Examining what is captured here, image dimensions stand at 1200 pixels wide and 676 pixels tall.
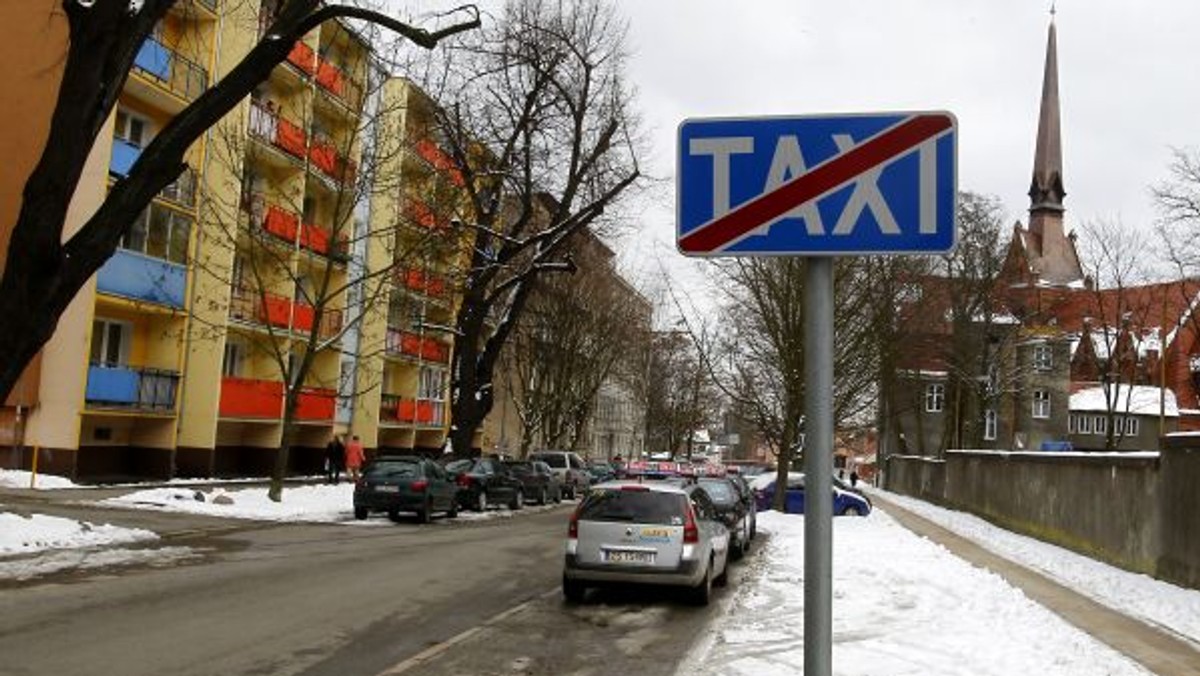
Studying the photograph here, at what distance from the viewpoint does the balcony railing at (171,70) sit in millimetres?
30281

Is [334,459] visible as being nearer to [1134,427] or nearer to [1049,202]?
[1049,202]

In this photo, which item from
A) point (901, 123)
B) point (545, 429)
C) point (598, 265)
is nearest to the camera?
point (901, 123)

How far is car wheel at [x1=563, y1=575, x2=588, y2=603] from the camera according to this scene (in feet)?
45.8

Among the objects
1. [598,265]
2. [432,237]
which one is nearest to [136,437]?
[432,237]

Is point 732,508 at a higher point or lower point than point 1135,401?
lower

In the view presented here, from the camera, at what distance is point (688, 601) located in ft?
47.1

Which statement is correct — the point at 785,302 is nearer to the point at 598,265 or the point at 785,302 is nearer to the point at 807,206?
the point at 598,265

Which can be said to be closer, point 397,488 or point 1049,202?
point 397,488

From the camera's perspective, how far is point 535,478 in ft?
125

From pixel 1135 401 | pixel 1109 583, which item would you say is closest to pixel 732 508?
pixel 1109 583

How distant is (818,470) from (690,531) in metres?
10.7

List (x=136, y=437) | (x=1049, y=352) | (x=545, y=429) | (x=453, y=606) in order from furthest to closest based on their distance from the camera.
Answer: (x=1049, y=352) < (x=545, y=429) < (x=136, y=437) < (x=453, y=606)

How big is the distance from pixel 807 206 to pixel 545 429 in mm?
57118

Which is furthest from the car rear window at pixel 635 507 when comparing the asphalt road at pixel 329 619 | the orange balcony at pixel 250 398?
the orange balcony at pixel 250 398
